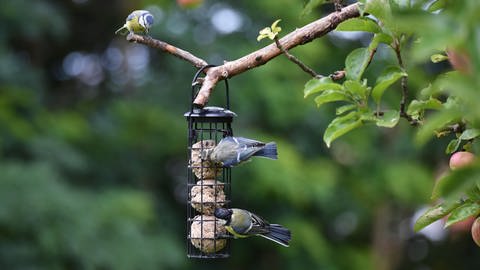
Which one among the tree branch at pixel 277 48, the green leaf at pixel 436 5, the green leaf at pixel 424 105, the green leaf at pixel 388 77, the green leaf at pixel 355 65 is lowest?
the green leaf at pixel 424 105

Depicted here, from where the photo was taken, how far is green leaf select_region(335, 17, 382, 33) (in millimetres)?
1534

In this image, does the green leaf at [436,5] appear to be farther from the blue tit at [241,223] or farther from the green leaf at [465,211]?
the blue tit at [241,223]

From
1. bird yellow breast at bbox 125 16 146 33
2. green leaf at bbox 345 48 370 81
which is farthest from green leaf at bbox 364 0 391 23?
bird yellow breast at bbox 125 16 146 33

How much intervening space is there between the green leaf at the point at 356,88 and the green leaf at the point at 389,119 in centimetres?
6

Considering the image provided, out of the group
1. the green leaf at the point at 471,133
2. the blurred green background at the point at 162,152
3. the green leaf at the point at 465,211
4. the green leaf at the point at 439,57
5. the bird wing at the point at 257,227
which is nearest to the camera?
the green leaf at the point at 471,133

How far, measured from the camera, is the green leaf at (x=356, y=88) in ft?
5.05

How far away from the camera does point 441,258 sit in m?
7.98

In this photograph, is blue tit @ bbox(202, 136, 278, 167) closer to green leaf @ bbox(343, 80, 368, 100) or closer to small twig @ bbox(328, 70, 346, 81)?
small twig @ bbox(328, 70, 346, 81)

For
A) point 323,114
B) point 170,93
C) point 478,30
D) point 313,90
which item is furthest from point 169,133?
point 478,30

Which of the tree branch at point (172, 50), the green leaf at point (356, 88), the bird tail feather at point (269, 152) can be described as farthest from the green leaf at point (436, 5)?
the bird tail feather at point (269, 152)

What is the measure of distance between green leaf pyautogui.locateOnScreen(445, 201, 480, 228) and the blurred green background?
412 cm

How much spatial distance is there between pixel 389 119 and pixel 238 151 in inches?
25.7

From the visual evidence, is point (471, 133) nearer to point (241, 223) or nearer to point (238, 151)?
point (238, 151)

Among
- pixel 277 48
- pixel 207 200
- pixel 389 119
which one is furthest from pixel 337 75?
pixel 207 200
